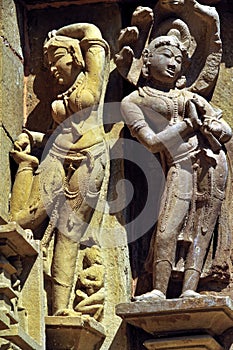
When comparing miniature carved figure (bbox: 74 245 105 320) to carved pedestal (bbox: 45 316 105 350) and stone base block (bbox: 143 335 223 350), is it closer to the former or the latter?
carved pedestal (bbox: 45 316 105 350)

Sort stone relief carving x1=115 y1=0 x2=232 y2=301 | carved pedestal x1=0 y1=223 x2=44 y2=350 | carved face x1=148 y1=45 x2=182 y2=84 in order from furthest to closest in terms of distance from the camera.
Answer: carved face x1=148 y1=45 x2=182 y2=84 → stone relief carving x1=115 y1=0 x2=232 y2=301 → carved pedestal x1=0 y1=223 x2=44 y2=350

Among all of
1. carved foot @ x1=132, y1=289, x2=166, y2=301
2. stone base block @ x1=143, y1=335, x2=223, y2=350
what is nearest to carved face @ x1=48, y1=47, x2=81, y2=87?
carved foot @ x1=132, y1=289, x2=166, y2=301

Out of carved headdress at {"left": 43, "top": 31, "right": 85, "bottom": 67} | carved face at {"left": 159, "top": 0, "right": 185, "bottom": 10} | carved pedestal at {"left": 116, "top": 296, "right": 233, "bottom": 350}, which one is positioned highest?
carved face at {"left": 159, "top": 0, "right": 185, "bottom": 10}

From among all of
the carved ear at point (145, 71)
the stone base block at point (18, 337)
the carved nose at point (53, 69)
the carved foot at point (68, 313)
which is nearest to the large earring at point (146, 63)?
the carved ear at point (145, 71)

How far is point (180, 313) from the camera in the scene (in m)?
6.50

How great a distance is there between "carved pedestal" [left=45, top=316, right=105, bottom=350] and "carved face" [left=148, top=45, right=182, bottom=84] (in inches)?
→ 36.9

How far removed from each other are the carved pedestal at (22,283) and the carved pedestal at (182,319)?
0.31 m

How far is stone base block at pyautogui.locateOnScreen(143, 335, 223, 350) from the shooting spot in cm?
652

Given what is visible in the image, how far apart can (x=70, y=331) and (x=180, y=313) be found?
1.30ft

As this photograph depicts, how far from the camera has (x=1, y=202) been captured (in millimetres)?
6695

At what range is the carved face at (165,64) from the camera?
267 inches

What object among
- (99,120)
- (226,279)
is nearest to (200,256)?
(226,279)

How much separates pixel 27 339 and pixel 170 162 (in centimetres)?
93

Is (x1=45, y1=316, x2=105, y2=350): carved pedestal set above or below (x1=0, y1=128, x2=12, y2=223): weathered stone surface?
below
